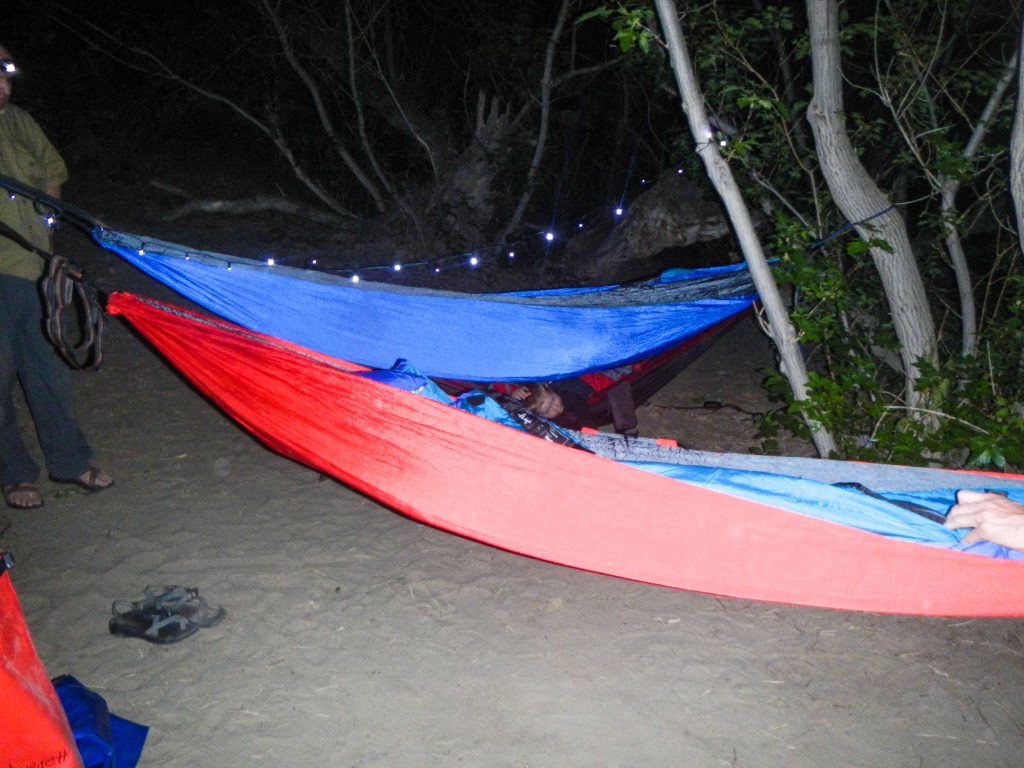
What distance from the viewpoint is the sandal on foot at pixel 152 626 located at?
1748mm

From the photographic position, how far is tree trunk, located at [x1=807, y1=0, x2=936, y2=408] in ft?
7.28

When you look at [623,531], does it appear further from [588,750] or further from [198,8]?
[198,8]

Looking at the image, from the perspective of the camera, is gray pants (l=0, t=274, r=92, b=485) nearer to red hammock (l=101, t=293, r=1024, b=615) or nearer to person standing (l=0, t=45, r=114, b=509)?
person standing (l=0, t=45, r=114, b=509)

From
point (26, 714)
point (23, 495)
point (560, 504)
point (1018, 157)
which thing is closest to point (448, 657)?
point (560, 504)

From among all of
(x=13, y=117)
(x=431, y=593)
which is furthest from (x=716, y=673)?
(x=13, y=117)

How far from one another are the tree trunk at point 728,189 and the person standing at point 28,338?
175 centimetres

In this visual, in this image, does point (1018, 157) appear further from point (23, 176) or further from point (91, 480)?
point (91, 480)

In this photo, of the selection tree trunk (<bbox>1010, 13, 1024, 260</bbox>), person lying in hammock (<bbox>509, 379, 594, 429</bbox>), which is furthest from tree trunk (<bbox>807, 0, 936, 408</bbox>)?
person lying in hammock (<bbox>509, 379, 594, 429</bbox>)

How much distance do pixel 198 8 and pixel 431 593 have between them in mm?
6036

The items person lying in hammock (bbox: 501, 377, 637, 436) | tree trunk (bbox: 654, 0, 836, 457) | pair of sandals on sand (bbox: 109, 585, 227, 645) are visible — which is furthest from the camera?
person lying in hammock (bbox: 501, 377, 637, 436)

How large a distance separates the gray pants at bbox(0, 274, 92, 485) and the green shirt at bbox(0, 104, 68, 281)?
0.18 feet

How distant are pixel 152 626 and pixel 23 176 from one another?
1.32 m

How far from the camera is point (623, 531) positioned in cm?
174

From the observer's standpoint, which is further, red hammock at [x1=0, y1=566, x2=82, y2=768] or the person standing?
the person standing
